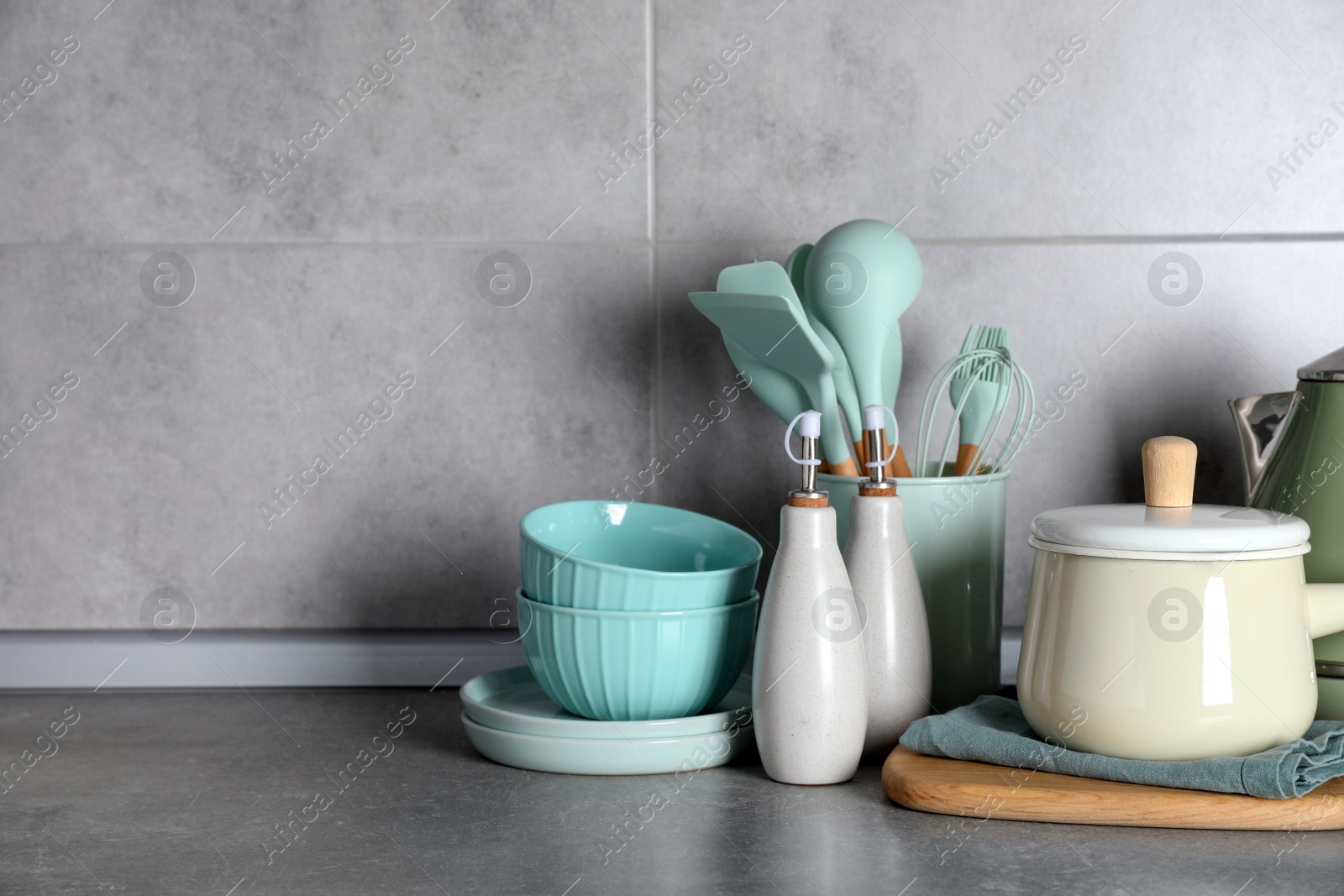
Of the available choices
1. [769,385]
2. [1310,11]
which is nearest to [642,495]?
[769,385]

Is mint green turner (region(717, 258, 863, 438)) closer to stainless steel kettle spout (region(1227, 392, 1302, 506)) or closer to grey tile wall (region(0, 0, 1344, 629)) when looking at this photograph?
grey tile wall (region(0, 0, 1344, 629))

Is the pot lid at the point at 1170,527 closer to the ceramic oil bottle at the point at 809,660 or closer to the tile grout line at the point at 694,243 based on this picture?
the ceramic oil bottle at the point at 809,660

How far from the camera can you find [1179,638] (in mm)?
563

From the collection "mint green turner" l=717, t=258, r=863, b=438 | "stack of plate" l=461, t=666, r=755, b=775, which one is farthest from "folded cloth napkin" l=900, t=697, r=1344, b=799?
"mint green turner" l=717, t=258, r=863, b=438

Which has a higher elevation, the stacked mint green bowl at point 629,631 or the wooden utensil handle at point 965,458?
the wooden utensil handle at point 965,458

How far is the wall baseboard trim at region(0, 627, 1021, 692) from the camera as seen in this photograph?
87 cm

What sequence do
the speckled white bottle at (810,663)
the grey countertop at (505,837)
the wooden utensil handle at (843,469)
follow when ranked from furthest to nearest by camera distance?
the wooden utensil handle at (843,469) < the speckled white bottle at (810,663) < the grey countertop at (505,837)

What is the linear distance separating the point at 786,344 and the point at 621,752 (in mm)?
274

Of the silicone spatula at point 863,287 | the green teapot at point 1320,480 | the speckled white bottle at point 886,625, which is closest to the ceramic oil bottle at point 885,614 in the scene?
the speckled white bottle at point 886,625

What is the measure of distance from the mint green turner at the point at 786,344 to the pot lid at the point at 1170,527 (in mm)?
160

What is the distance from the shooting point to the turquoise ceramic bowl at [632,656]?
2.13 ft

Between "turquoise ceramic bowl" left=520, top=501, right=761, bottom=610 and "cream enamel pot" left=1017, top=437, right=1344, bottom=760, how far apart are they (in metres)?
0.20

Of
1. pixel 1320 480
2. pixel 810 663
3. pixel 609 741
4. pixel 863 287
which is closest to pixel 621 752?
pixel 609 741

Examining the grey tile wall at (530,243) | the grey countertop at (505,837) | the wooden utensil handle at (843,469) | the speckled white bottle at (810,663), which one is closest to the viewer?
the grey countertop at (505,837)
